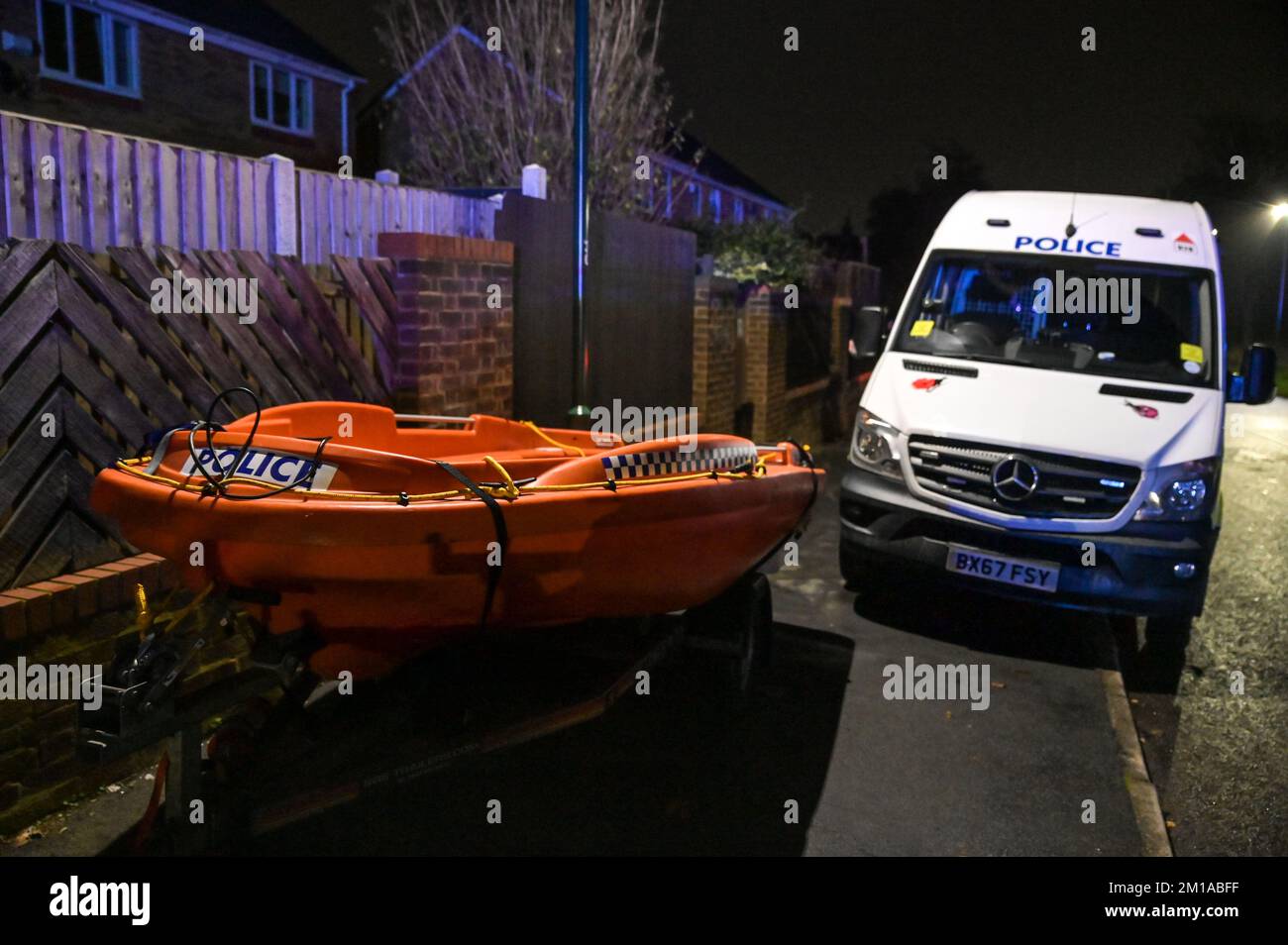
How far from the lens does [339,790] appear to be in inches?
125

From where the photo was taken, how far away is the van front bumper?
5516 mm

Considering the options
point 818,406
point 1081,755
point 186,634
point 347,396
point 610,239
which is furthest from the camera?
point 818,406

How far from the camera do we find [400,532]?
3.22 metres

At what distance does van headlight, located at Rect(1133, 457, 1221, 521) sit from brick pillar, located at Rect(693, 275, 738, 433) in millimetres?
5586

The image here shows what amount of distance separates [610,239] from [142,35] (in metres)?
15.2

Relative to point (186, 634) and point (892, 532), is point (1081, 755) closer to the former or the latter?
point (892, 532)

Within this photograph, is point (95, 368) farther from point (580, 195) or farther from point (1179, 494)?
point (1179, 494)

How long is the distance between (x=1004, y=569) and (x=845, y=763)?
1.76 metres

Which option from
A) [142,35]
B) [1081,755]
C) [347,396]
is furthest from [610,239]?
[142,35]

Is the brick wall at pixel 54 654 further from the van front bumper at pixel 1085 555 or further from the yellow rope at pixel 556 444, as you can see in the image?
the van front bumper at pixel 1085 555

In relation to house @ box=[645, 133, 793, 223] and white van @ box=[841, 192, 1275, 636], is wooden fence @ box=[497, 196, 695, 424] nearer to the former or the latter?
white van @ box=[841, 192, 1275, 636]

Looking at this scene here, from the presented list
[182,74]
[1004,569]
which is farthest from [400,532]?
[182,74]

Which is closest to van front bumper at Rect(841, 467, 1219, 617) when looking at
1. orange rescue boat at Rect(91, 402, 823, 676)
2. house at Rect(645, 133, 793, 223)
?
orange rescue boat at Rect(91, 402, 823, 676)

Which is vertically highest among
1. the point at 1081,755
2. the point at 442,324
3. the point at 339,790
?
the point at 442,324
